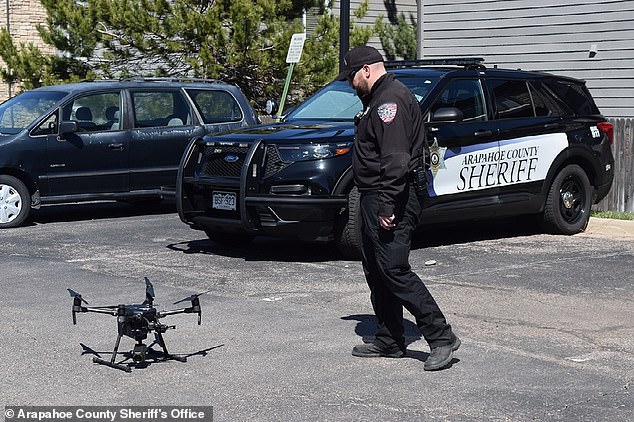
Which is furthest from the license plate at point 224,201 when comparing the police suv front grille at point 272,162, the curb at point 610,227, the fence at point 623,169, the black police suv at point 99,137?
the fence at point 623,169

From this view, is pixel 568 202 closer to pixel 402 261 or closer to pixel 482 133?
pixel 482 133

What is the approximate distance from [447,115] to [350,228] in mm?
1389

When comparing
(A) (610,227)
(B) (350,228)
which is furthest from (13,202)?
(A) (610,227)

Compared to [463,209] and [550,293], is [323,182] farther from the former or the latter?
[550,293]

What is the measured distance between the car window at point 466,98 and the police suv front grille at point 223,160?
2.03 m

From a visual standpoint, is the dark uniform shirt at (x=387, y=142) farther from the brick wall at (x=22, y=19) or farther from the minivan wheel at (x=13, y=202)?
the brick wall at (x=22, y=19)

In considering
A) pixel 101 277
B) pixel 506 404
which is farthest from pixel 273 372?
pixel 101 277

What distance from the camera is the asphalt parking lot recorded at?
5875 mm

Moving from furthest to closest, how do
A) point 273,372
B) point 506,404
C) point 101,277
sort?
point 101,277 < point 273,372 < point 506,404

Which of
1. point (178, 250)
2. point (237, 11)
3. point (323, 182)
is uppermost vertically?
point (237, 11)

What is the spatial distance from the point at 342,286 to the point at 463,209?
2.27m

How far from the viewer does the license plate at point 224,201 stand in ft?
34.2

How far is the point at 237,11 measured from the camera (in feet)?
64.8

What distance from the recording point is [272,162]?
403 inches
